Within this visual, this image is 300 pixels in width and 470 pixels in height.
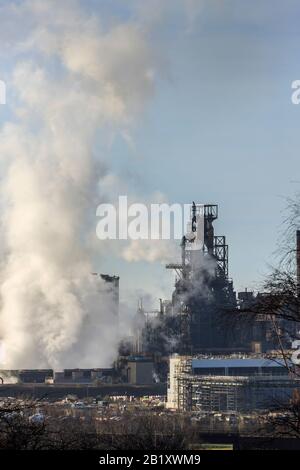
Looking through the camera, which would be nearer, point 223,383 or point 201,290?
point 223,383

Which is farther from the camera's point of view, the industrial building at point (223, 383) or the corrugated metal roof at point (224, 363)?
the corrugated metal roof at point (224, 363)

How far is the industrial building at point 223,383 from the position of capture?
201 ft

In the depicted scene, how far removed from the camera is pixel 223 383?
6184 centimetres

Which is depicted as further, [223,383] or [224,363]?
[224,363]

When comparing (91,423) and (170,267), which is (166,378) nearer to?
(170,267)

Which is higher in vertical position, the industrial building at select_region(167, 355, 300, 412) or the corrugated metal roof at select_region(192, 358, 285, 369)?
the corrugated metal roof at select_region(192, 358, 285, 369)

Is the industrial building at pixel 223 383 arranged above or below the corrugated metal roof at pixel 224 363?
below

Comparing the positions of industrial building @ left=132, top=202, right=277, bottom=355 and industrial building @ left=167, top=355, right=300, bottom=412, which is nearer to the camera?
industrial building @ left=167, top=355, right=300, bottom=412

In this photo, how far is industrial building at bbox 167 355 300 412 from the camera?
201ft

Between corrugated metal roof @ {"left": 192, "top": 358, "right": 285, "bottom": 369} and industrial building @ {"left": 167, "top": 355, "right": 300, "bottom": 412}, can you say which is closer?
industrial building @ {"left": 167, "top": 355, "right": 300, "bottom": 412}

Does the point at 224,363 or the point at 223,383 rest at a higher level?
the point at 224,363
